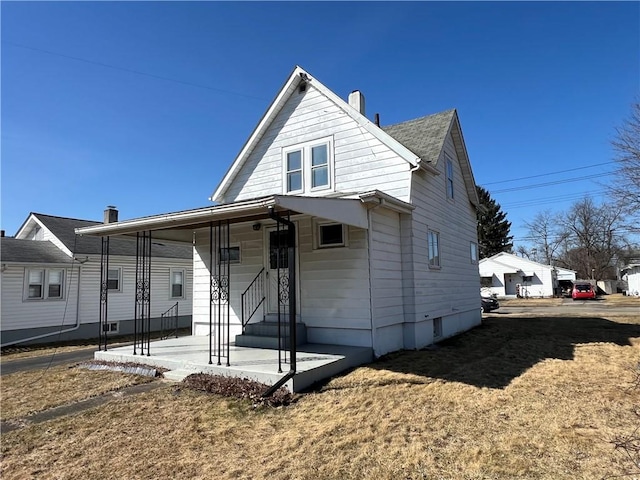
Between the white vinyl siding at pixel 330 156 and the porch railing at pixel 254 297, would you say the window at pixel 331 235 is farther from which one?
the porch railing at pixel 254 297

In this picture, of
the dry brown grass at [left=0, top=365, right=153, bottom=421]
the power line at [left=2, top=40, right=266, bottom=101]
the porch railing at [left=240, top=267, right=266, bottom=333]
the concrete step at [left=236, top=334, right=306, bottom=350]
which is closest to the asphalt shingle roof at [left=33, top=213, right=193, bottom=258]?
the power line at [left=2, top=40, right=266, bottom=101]

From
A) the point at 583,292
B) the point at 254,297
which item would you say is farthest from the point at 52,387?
the point at 583,292

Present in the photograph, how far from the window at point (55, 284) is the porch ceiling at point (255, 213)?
8.68 m

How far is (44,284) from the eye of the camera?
52.8 ft

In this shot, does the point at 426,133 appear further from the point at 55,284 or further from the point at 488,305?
the point at 488,305

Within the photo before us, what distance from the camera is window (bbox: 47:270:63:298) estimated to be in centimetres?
1628

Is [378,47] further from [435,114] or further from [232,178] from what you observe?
[232,178]

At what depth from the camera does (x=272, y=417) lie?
549cm

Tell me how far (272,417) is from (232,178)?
8971 mm

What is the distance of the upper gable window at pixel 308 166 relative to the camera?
37.0 ft

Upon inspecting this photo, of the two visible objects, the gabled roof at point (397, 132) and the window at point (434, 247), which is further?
the window at point (434, 247)

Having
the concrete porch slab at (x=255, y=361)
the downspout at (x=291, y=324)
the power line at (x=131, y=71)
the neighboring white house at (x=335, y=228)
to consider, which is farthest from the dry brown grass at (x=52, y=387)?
the power line at (x=131, y=71)

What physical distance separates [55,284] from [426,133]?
16.0 metres

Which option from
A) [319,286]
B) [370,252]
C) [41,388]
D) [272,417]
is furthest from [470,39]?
[41,388]
